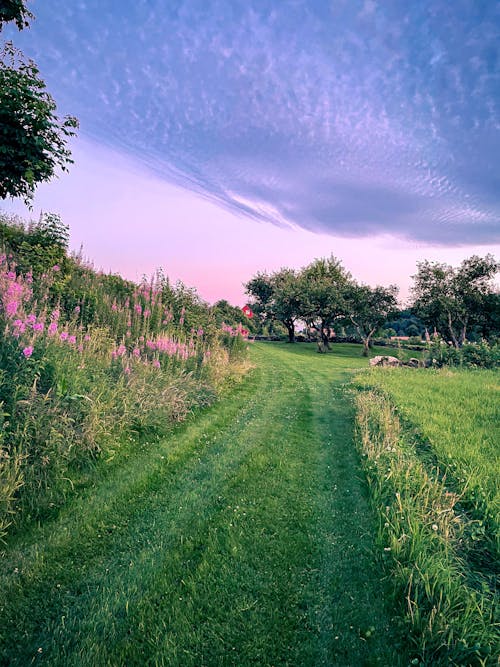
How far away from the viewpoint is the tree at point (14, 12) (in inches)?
334

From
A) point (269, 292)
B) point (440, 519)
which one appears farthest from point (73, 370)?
point (269, 292)

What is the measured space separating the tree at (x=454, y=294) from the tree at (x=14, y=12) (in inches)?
1072

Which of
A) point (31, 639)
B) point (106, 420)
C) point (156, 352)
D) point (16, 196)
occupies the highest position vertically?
point (16, 196)

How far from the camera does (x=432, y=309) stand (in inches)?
1054

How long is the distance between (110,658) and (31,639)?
0.58 meters

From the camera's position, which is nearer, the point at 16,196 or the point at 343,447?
the point at 343,447

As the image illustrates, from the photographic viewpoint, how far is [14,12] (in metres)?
8.76

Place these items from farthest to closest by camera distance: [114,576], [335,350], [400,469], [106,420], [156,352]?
[335,350], [156,352], [106,420], [400,469], [114,576]

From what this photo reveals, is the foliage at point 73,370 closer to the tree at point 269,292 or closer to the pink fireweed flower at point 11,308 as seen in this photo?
the pink fireweed flower at point 11,308

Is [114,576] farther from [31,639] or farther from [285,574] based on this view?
[285,574]

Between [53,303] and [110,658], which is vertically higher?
[53,303]

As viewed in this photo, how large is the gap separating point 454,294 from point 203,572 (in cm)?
2945

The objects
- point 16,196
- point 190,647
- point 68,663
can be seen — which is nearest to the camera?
point 68,663

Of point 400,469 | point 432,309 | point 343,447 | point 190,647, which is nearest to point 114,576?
point 190,647
